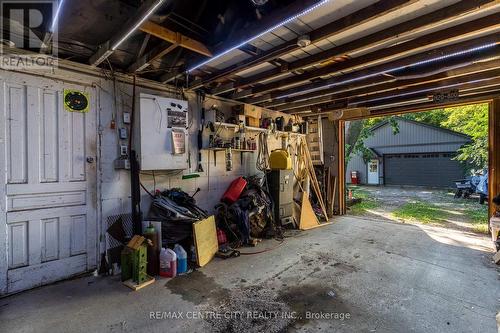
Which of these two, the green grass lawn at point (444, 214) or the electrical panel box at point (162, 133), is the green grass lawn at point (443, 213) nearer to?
the green grass lawn at point (444, 214)

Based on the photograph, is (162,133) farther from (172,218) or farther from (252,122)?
(252,122)

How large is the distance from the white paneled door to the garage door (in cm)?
1510

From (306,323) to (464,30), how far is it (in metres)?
2.88

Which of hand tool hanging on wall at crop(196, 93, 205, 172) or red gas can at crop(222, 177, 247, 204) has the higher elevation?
hand tool hanging on wall at crop(196, 93, 205, 172)

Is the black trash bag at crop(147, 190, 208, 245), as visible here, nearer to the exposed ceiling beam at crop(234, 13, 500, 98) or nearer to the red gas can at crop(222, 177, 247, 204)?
the red gas can at crop(222, 177, 247, 204)

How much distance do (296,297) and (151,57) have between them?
9.69 feet

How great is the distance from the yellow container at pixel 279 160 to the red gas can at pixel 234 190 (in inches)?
33.5

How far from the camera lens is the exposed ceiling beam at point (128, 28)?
5.60ft

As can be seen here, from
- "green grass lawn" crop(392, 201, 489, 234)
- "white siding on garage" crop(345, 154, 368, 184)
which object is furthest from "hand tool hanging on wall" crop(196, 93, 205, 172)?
"white siding on garage" crop(345, 154, 368, 184)

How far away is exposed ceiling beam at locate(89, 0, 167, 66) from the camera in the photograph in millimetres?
1706

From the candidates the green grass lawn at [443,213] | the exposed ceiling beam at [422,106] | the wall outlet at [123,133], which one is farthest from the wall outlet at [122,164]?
the green grass lawn at [443,213]

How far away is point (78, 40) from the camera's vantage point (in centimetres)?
255

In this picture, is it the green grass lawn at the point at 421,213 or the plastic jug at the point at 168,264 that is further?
the green grass lawn at the point at 421,213

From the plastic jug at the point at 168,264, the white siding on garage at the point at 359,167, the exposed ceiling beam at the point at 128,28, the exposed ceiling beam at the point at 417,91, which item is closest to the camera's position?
the exposed ceiling beam at the point at 128,28
